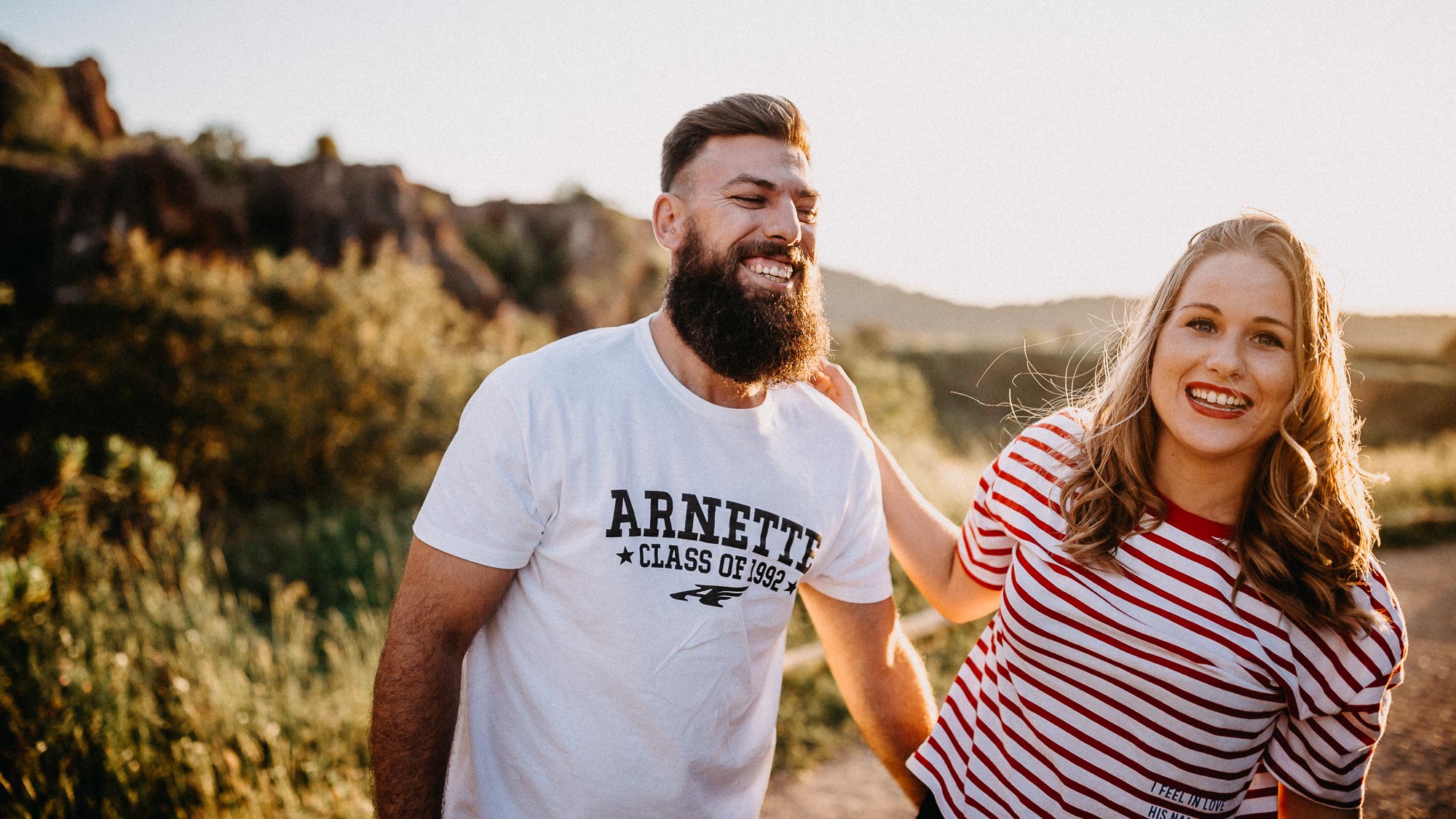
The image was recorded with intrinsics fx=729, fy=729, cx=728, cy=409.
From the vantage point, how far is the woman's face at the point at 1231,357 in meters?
1.68

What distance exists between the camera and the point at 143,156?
53.0 ft

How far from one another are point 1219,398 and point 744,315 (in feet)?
3.78

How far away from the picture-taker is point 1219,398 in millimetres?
1719

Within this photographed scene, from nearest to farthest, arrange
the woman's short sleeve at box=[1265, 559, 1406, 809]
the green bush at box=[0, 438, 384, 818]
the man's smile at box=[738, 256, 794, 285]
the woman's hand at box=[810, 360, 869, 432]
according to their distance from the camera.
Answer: the woman's short sleeve at box=[1265, 559, 1406, 809] → the man's smile at box=[738, 256, 794, 285] → the woman's hand at box=[810, 360, 869, 432] → the green bush at box=[0, 438, 384, 818]

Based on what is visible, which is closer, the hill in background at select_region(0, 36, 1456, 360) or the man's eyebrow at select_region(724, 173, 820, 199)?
the man's eyebrow at select_region(724, 173, 820, 199)

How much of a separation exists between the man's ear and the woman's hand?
0.60m

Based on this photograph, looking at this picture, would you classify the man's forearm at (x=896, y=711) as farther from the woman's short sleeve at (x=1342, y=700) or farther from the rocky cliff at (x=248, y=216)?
the rocky cliff at (x=248, y=216)

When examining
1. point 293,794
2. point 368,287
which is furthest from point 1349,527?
point 368,287

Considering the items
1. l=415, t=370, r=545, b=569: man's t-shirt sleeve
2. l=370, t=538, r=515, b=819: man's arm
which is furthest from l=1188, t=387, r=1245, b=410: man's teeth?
l=370, t=538, r=515, b=819: man's arm

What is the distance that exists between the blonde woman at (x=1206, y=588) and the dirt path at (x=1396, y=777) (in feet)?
7.10

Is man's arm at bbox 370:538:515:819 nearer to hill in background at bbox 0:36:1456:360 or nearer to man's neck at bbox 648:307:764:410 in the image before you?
man's neck at bbox 648:307:764:410

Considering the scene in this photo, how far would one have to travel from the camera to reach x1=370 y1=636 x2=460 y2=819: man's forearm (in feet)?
5.63

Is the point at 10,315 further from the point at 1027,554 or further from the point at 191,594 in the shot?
the point at 1027,554

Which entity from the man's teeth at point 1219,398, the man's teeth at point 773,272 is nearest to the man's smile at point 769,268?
the man's teeth at point 773,272
